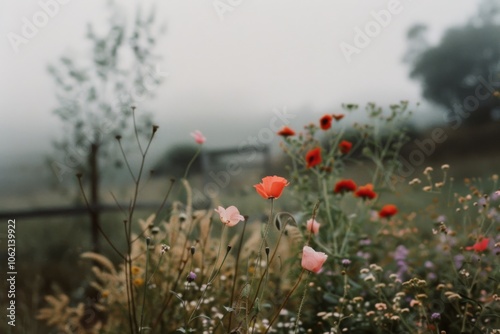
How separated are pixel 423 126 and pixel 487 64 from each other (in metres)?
2.21

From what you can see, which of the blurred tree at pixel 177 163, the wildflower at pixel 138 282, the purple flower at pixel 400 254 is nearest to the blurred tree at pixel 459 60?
the blurred tree at pixel 177 163

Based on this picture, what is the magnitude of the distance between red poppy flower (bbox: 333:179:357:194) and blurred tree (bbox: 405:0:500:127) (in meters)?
5.02

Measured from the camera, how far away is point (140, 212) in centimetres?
528

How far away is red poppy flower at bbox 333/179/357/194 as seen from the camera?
2757mm

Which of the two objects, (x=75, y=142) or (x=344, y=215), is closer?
(x=344, y=215)

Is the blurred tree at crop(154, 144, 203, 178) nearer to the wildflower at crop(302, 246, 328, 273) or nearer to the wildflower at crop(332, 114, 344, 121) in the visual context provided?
the wildflower at crop(332, 114, 344, 121)

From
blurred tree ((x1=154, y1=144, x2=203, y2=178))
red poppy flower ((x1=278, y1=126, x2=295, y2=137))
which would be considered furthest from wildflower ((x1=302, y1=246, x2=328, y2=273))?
blurred tree ((x1=154, y1=144, x2=203, y2=178))

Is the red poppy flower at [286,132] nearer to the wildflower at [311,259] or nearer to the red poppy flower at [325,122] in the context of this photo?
the red poppy flower at [325,122]

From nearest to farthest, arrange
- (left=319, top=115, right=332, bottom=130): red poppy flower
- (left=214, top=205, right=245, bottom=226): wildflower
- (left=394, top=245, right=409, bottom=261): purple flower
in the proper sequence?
(left=214, top=205, right=245, bottom=226): wildflower < (left=319, top=115, right=332, bottom=130): red poppy flower < (left=394, top=245, right=409, bottom=261): purple flower

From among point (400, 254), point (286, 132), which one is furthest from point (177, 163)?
point (286, 132)

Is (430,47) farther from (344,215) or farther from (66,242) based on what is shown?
(344,215)

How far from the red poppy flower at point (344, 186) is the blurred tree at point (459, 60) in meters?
5.02

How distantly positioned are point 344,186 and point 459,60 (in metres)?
6.51

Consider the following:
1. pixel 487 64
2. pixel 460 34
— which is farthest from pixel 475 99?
pixel 460 34
